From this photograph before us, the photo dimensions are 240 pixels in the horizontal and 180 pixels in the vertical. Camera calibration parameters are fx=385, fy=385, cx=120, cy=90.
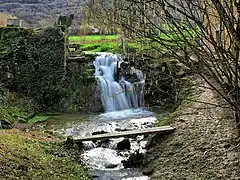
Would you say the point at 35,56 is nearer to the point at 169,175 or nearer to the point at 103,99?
the point at 103,99

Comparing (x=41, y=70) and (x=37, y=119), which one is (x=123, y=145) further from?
(x=41, y=70)

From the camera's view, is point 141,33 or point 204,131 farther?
point 204,131

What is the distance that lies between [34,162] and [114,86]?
414 inches

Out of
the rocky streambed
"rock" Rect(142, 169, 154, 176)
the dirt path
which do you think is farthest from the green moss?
the dirt path

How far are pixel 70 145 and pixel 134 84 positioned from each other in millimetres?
8620

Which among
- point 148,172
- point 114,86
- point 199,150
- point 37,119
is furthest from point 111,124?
point 199,150

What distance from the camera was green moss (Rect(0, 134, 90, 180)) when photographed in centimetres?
641

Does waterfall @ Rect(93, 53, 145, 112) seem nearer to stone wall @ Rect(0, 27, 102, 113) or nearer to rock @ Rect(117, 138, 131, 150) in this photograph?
stone wall @ Rect(0, 27, 102, 113)

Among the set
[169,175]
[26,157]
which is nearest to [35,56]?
[26,157]

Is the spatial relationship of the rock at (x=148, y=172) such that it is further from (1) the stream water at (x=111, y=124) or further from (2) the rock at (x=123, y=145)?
(2) the rock at (x=123, y=145)

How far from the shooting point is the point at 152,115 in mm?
14734

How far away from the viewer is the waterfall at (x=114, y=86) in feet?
54.9

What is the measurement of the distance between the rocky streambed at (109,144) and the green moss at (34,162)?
46 cm

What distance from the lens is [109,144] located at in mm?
9594
